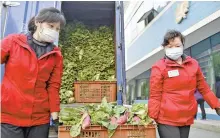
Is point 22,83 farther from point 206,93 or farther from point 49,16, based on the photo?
point 206,93

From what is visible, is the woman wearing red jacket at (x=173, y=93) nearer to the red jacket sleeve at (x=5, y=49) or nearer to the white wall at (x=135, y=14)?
the red jacket sleeve at (x=5, y=49)

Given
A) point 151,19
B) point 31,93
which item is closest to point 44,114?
point 31,93

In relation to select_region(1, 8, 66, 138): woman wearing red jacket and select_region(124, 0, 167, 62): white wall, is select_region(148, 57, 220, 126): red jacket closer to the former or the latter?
select_region(1, 8, 66, 138): woman wearing red jacket

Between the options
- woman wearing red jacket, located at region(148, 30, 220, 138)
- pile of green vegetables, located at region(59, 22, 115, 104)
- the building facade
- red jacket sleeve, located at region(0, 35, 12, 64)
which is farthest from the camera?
the building facade

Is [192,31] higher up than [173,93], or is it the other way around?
[192,31]

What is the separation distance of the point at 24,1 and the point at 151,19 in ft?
40.0

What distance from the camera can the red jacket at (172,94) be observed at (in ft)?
9.67

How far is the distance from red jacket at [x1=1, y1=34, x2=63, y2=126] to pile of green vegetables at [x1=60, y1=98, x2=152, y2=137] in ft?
1.69

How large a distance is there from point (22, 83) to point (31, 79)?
8cm

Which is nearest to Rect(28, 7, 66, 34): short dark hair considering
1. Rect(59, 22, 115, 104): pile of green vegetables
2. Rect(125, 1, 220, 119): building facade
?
Rect(59, 22, 115, 104): pile of green vegetables

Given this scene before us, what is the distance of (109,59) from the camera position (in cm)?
510

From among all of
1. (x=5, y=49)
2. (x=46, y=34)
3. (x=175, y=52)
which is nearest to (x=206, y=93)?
(x=175, y=52)

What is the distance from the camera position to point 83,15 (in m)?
5.38

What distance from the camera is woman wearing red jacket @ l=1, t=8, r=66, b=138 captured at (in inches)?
94.9
